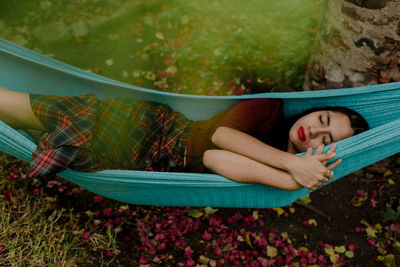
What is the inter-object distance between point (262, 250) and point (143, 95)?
4.18 ft

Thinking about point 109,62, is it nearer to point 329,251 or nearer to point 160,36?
point 160,36

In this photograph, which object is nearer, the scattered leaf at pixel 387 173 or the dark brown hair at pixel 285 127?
the dark brown hair at pixel 285 127

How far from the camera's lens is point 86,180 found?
1.52m

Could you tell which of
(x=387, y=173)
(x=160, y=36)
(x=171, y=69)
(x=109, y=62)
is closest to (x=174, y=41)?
(x=160, y=36)

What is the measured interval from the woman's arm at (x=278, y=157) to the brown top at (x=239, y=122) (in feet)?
0.38

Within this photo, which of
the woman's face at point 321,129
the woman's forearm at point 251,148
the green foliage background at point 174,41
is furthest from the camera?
the green foliage background at point 174,41

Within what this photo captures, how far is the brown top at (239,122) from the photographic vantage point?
64.6 inches

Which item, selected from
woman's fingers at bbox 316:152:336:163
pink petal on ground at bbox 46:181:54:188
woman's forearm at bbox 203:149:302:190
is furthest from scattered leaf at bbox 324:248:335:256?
pink petal on ground at bbox 46:181:54:188

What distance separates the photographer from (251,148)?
4.80 ft

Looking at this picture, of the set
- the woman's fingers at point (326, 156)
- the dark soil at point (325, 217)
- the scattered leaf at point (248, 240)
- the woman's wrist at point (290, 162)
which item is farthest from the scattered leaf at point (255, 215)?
the woman's fingers at point (326, 156)

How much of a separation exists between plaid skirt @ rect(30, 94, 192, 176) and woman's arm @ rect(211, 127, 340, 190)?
37 cm

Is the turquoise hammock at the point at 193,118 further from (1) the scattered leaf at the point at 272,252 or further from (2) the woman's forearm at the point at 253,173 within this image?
(1) the scattered leaf at the point at 272,252

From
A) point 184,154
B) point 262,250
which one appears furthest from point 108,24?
point 262,250

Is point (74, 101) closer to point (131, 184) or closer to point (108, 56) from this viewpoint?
point (131, 184)
